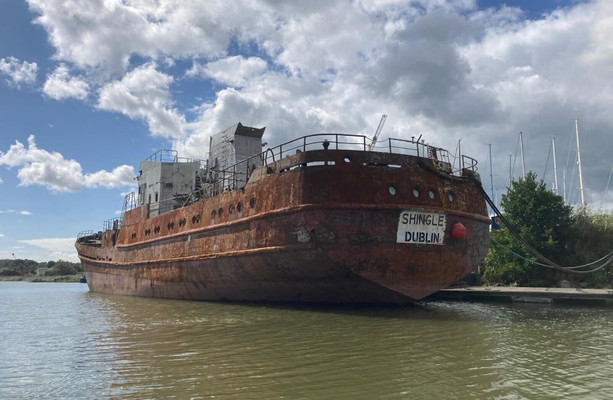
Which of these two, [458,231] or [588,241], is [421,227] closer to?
[458,231]

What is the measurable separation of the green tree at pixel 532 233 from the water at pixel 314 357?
7.76 meters

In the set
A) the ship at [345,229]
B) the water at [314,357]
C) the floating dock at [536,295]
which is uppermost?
the ship at [345,229]

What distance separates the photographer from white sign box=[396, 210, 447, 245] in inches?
414

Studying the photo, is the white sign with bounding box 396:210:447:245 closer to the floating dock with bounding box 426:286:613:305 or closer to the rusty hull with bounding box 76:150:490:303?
the rusty hull with bounding box 76:150:490:303

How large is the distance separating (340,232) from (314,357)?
449cm

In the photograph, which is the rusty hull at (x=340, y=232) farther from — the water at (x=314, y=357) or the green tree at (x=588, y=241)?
the green tree at (x=588, y=241)

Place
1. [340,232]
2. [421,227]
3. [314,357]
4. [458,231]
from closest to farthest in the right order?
[314,357] → [340,232] → [421,227] → [458,231]

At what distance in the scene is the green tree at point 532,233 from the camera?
58.7ft

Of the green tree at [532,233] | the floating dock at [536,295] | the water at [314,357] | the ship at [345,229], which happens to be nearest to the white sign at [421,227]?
the ship at [345,229]

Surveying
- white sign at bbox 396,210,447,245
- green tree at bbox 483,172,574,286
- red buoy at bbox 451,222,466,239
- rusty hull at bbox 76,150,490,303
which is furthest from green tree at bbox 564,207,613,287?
white sign at bbox 396,210,447,245

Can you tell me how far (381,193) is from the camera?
34.6ft

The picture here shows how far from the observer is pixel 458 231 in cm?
1100

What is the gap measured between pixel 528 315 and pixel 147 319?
9.22m

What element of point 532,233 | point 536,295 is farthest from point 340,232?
point 532,233
